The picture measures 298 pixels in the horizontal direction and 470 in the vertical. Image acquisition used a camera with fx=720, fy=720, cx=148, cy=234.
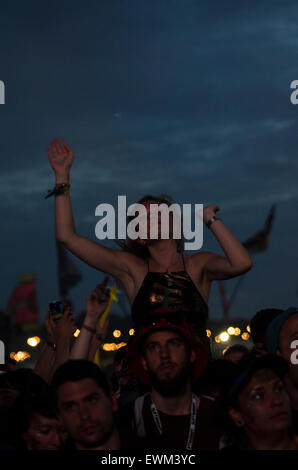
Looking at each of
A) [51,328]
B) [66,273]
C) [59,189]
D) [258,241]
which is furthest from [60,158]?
[66,273]

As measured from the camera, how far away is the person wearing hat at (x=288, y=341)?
14.6 feet

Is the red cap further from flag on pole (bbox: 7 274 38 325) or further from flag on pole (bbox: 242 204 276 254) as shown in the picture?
flag on pole (bbox: 7 274 38 325)

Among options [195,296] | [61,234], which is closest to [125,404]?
[195,296]

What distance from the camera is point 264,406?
390 cm

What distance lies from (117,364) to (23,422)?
7.08 feet

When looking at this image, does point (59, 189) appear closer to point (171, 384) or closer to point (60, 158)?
point (60, 158)

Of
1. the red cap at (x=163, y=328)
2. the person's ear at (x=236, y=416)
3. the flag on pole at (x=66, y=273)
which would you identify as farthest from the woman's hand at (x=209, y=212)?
the flag on pole at (x=66, y=273)

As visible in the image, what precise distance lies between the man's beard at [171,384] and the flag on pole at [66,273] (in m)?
55.7

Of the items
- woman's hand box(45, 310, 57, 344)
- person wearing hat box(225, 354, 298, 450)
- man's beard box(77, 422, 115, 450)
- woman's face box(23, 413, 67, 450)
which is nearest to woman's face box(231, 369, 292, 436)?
person wearing hat box(225, 354, 298, 450)

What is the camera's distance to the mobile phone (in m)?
5.44

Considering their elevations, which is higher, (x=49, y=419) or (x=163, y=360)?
(x=163, y=360)

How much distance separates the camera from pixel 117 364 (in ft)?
21.8

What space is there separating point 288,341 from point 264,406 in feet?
2.71
